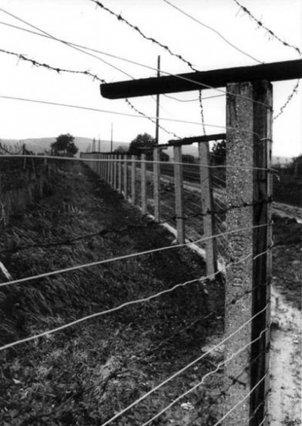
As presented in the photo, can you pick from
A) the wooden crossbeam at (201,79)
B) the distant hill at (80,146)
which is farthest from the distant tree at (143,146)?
the distant hill at (80,146)

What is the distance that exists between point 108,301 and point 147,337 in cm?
80

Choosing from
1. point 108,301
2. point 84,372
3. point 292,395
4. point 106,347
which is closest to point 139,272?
point 108,301

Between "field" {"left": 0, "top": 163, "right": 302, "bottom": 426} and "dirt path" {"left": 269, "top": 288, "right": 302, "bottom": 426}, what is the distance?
20cm

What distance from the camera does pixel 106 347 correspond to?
3.58 meters

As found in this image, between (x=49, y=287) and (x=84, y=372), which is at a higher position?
(x=49, y=287)

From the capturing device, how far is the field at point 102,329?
2840 mm

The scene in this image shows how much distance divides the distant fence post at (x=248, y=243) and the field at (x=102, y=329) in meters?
0.29

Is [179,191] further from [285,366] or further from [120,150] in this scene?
[120,150]

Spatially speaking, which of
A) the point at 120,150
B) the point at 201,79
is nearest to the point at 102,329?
the point at 201,79

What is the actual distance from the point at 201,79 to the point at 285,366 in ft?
8.74

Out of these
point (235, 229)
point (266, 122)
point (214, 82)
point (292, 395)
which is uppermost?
point (214, 82)

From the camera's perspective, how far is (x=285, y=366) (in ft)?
11.7

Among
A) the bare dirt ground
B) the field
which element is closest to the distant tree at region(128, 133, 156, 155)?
the bare dirt ground

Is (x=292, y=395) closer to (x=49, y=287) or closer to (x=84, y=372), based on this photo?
(x=84, y=372)
